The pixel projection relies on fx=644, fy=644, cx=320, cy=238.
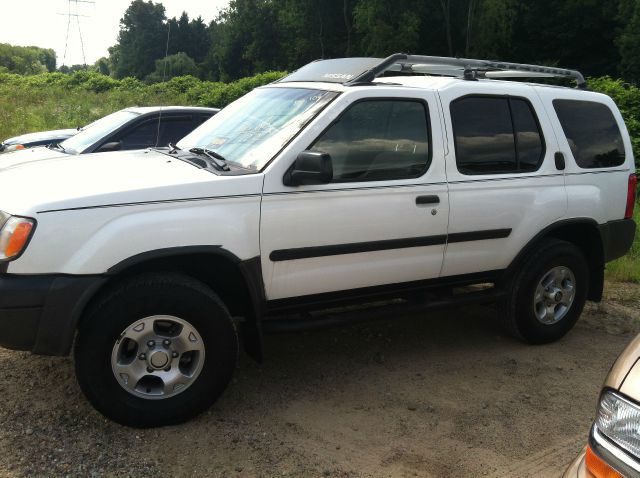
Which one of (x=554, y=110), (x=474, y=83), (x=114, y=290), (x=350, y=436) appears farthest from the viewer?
(x=554, y=110)

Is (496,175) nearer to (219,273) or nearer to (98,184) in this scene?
(219,273)

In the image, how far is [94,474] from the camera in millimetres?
3074

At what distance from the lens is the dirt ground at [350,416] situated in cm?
328

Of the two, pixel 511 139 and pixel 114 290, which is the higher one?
pixel 511 139

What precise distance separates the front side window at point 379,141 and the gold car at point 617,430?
2.12m

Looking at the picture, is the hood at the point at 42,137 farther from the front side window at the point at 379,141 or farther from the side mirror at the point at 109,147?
the front side window at the point at 379,141

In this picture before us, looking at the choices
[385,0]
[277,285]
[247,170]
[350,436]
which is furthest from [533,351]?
[385,0]

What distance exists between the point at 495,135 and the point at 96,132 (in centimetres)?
494

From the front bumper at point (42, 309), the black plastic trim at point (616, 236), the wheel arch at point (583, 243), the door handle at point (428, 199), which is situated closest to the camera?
the front bumper at point (42, 309)

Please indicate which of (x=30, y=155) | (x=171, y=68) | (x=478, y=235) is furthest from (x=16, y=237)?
(x=171, y=68)

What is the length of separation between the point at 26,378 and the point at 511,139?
3.64 m

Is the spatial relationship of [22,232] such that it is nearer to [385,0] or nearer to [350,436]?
[350,436]

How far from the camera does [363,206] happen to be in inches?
154

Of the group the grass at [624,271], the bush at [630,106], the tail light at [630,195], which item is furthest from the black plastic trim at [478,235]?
the bush at [630,106]
